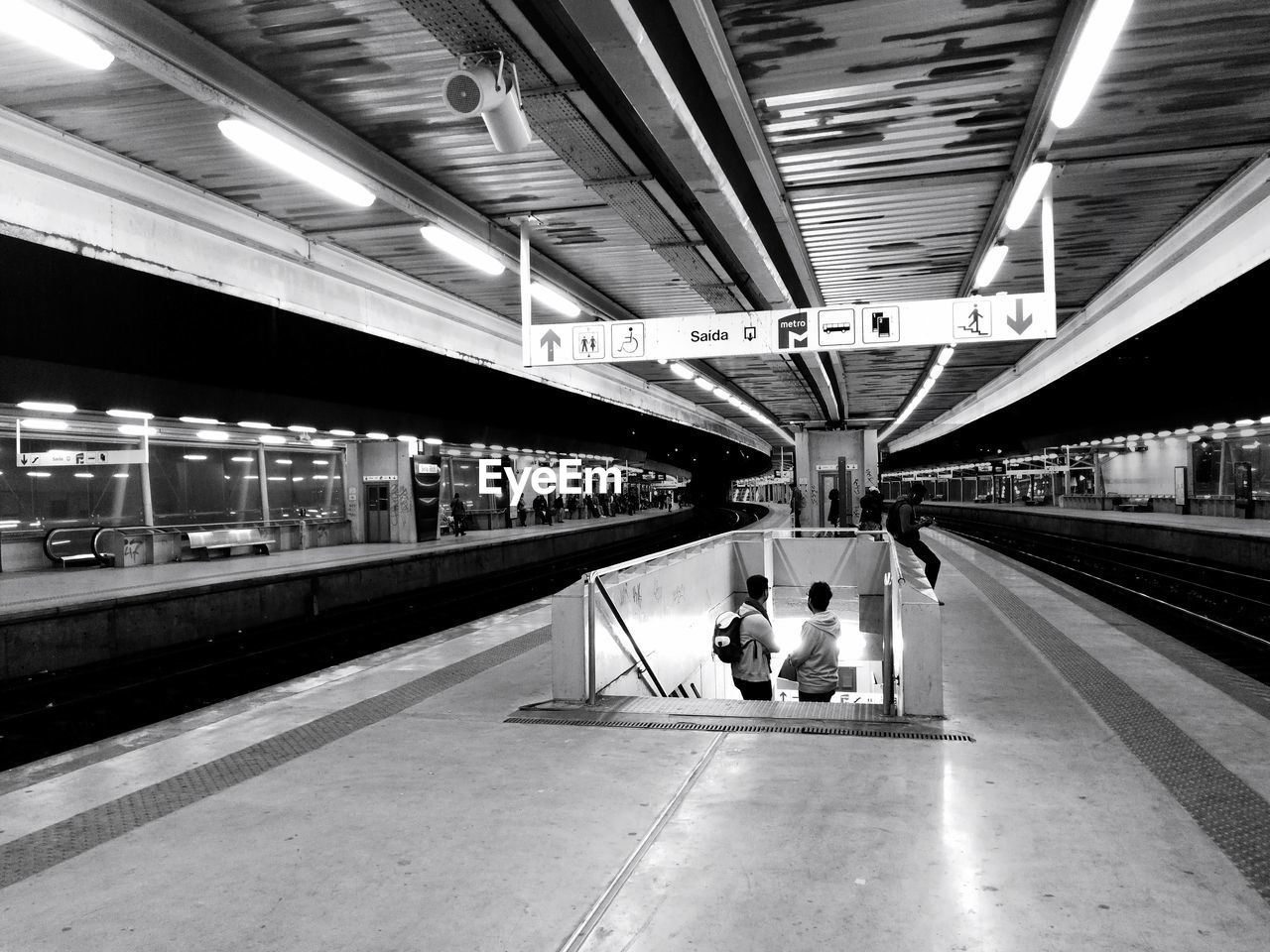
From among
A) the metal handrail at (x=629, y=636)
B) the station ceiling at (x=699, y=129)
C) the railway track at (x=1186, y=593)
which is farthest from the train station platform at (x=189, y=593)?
the railway track at (x=1186, y=593)

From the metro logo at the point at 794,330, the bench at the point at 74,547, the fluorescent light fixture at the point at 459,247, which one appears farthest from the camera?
the bench at the point at 74,547

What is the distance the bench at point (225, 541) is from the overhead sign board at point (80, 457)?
2.04 meters

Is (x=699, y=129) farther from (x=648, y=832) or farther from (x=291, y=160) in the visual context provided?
(x=648, y=832)

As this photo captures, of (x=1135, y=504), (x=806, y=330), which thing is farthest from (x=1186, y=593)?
(x=1135, y=504)

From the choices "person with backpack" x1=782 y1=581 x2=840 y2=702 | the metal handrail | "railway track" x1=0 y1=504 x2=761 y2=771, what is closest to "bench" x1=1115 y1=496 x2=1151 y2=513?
"railway track" x1=0 y1=504 x2=761 y2=771

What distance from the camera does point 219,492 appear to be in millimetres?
18969

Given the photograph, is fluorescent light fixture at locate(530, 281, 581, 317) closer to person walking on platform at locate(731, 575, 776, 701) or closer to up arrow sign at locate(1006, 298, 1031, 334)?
person walking on platform at locate(731, 575, 776, 701)

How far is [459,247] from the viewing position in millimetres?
8383

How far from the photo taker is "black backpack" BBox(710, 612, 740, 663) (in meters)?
7.36

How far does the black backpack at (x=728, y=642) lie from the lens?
24.1 feet

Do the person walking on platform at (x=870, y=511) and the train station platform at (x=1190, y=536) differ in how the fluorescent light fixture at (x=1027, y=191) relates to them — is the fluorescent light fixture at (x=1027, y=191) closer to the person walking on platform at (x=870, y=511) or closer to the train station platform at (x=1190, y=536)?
the person walking on platform at (x=870, y=511)

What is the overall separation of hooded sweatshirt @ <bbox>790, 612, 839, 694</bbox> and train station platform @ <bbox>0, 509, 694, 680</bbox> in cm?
865

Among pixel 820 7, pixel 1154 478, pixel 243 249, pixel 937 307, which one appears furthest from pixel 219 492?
pixel 1154 478
